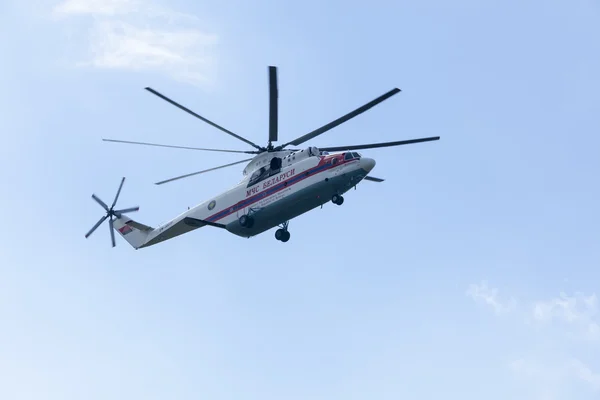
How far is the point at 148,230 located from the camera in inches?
2191

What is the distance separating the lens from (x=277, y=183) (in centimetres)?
4744

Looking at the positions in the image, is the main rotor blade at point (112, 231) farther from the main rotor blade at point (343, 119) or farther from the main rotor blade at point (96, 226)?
the main rotor blade at point (343, 119)

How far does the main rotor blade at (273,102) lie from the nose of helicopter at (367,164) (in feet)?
19.5

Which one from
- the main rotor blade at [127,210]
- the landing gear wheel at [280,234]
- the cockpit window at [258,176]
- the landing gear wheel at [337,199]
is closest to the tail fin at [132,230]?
the main rotor blade at [127,210]

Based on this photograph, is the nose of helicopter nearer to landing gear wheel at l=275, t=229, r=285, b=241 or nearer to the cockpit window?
the cockpit window

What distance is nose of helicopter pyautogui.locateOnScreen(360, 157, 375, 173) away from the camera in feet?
146

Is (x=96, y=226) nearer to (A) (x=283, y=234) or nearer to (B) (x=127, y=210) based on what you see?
(B) (x=127, y=210)

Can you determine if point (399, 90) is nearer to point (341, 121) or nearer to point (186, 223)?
point (341, 121)

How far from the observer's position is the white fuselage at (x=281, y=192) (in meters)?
44.8

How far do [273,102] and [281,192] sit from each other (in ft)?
20.7

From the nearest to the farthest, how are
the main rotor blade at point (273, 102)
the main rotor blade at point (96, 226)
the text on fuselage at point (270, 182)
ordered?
the main rotor blade at point (273, 102) → the text on fuselage at point (270, 182) → the main rotor blade at point (96, 226)

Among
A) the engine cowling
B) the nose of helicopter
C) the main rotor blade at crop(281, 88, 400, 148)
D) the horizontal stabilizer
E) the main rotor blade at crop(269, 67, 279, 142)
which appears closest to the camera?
the main rotor blade at crop(281, 88, 400, 148)

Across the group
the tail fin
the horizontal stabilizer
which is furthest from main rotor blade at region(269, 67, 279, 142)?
the tail fin

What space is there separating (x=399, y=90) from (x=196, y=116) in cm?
1273
